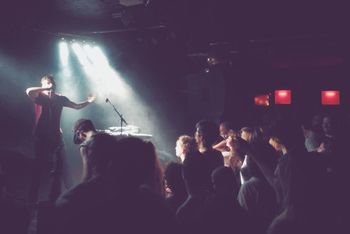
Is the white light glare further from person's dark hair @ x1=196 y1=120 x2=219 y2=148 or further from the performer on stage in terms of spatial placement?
person's dark hair @ x1=196 y1=120 x2=219 y2=148

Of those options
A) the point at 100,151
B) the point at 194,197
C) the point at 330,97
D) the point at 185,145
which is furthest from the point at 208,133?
the point at 330,97

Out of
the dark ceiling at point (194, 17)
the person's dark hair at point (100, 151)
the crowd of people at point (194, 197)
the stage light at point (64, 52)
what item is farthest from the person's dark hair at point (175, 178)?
the stage light at point (64, 52)

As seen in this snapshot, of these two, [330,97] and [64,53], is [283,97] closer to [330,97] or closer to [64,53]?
[330,97]

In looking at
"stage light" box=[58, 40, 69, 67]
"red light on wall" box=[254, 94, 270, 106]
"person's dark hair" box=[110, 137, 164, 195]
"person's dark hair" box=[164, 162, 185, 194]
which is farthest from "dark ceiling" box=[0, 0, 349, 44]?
"red light on wall" box=[254, 94, 270, 106]

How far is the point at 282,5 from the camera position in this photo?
8.16m

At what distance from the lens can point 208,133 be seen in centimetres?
427

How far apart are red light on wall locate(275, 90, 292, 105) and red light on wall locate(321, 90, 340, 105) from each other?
1.21 meters

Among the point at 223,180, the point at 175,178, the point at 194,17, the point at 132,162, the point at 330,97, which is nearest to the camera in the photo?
the point at 132,162

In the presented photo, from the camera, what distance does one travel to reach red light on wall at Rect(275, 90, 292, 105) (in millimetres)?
15461

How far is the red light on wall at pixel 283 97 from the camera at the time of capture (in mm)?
Result: 15461

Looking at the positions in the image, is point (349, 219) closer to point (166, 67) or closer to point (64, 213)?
point (64, 213)

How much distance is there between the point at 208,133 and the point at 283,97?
11997 mm

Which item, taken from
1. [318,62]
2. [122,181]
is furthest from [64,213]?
[318,62]

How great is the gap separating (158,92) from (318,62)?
20.0 ft
